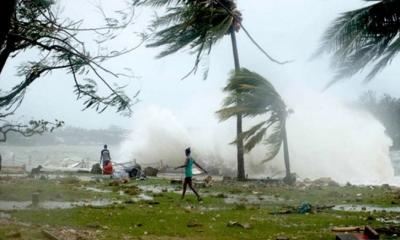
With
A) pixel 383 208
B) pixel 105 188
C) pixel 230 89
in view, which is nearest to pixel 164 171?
pixel 230 89

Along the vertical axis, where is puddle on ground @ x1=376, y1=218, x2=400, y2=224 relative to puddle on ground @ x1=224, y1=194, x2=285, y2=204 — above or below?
below

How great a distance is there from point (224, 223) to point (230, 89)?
1301 centimetres

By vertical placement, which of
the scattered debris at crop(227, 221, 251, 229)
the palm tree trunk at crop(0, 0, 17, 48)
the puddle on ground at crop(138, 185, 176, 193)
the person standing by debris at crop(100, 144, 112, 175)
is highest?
the person standing by debris at crop(100, 144, 112, 175)

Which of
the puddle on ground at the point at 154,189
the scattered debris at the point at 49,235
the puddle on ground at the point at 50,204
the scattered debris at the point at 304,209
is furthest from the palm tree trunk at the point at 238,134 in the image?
the scattered debris at the point at 49,235

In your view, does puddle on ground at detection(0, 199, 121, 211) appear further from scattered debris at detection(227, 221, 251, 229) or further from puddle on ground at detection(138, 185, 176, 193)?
scattered debris at detection(227, 221, 251, 229)

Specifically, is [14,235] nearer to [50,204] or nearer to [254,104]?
[50,204]

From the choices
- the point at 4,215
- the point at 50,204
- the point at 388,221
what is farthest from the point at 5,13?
the point at 50,204

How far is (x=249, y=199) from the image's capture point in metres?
16.6

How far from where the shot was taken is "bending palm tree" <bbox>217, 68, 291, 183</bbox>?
23047 mm

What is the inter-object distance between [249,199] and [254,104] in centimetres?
735

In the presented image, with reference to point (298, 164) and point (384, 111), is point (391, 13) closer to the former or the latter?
point (298, 164)

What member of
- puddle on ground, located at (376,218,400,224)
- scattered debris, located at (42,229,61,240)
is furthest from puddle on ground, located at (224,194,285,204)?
scattered debris, located at (42,229,61,240)

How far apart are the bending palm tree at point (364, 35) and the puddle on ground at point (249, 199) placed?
5.72 metres

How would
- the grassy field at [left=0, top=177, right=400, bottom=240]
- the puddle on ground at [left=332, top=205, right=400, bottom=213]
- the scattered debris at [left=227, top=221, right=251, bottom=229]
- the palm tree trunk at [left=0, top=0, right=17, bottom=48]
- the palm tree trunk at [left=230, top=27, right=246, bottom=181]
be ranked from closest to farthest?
the palm tree trunk at [left=0, top=0, right=17, bottom=48] < the grassy field at [left=0, top=177, right=400, bottom=240] < the scattered debris at [left=227, top=221, right=251, bottom=229] < the puddle on ground at [left=332, top=205, right=400, bottom=213] < the palm tree trunk at [left=230, top=27, right=246, bottom=181]
